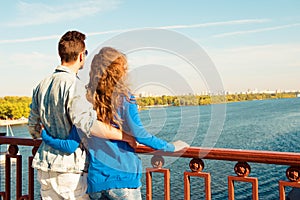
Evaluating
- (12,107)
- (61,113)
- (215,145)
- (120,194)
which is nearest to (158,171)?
(120,194)

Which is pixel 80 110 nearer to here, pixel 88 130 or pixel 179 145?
pixel 88 130

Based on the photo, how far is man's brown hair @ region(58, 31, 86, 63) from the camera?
6.93ft

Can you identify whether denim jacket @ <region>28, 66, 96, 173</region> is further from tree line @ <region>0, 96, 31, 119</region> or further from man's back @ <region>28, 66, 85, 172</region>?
tree line @ <region>0, 96, 31, 119</region>

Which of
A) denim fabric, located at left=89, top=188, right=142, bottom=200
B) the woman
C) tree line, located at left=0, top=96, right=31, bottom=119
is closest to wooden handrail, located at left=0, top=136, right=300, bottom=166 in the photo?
the woman

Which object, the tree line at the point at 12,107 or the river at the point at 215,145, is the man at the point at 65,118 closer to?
the river at the point at 215,145

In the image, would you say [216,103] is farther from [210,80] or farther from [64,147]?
[64,147]

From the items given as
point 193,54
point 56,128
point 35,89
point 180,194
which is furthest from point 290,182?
point 180,194

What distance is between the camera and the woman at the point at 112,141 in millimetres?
1979

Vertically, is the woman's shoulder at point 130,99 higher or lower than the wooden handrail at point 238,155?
higher

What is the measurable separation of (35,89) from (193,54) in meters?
0.87

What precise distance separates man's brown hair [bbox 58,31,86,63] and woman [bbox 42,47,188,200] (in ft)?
0.56

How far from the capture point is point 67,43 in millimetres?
2107

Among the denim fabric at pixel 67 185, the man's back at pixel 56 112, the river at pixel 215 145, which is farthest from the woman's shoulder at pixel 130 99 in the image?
the denim fabric at pixel 67 185

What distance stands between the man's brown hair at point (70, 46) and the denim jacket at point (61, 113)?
0.20 feet
